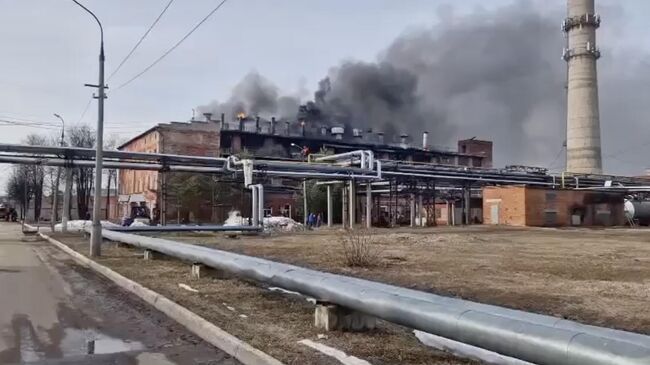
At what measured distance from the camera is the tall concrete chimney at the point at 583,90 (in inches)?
2618

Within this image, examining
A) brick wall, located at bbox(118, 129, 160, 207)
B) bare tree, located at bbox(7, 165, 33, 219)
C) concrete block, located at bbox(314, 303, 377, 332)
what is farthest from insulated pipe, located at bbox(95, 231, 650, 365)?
bare tree, located at bbox(7, 165, 33, 219)

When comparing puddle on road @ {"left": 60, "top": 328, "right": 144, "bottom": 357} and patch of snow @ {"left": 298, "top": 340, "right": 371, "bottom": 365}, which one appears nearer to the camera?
patch of snow @ {"left": 298, "top": 340, "right": 371, "bottom": 365}

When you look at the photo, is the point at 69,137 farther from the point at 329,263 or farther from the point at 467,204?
the point at 329,263

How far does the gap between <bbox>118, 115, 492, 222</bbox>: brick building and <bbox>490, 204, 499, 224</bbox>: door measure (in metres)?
23.4

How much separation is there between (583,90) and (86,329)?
67.1m

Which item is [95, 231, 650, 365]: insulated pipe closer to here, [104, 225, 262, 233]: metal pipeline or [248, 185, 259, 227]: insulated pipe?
[104, 225, 262, 233]: metal pipeline

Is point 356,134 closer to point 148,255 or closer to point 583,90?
point 583,90

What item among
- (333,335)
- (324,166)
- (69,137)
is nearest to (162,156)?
(324,166)

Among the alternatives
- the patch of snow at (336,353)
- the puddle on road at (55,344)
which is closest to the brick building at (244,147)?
the puddle on road at (55,344)

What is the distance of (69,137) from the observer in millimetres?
75875

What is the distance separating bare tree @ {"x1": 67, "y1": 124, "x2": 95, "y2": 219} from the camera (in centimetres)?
7549

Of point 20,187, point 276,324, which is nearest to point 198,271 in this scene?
point 276,324

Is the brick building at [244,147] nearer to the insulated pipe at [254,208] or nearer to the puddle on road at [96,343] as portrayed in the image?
the insulated pipe at [254,208]

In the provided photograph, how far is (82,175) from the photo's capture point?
81438 millimetres
